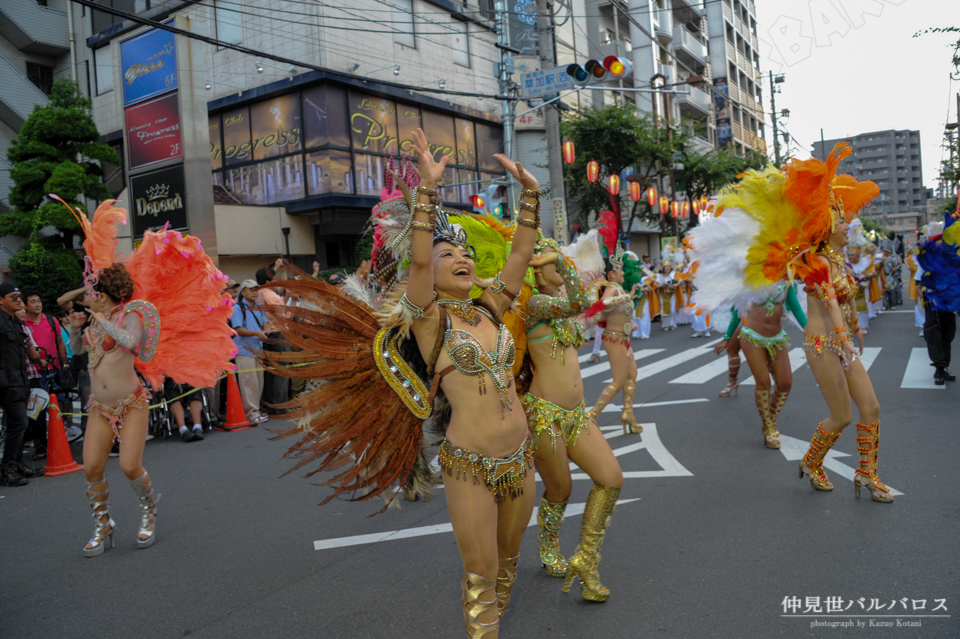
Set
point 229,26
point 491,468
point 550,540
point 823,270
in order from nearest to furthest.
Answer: point 491,468, point 550,540, point 823,270, point 229,26

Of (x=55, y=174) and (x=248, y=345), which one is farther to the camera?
(x=55, y=174)

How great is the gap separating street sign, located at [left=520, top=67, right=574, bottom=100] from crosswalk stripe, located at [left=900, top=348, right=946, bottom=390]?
7.56 metres

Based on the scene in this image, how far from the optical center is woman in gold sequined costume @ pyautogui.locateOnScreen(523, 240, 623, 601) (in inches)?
133

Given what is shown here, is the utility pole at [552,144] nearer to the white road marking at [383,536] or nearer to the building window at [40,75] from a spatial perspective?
the white road marking at [383,536]

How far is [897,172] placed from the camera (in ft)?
366

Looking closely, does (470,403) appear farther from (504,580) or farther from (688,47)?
(688,47)

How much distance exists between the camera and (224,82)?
2008cm

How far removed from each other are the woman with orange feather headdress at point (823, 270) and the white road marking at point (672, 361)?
5.47 metres

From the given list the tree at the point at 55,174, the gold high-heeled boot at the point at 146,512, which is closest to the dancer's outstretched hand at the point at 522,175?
the gold high-heeled boot at the point at 146,512

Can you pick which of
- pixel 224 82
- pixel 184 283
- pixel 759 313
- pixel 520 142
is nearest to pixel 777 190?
pixel 759 313

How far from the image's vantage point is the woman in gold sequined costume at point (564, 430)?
133 inches

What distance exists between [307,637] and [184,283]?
128 inches

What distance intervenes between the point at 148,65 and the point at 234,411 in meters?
7.17

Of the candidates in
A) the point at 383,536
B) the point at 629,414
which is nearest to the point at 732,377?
the point at 629,414
